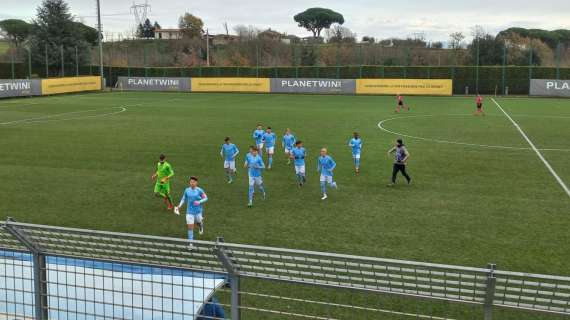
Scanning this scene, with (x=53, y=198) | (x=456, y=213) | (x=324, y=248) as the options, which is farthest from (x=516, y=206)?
(x=53, y=198)

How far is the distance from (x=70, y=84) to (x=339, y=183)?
1927 inches

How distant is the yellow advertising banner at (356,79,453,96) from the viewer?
57938 mm

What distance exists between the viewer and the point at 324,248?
12.4 m

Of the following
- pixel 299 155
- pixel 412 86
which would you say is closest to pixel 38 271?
pixel 299 155

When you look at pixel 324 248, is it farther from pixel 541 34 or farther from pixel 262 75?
pixel 541 34

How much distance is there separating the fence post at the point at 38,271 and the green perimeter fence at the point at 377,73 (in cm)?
5948

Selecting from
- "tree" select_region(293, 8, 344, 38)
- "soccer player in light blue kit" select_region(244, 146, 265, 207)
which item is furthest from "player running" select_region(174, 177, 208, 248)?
"tree" select_region(293, 8, 344, 38)

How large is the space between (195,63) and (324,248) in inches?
3170

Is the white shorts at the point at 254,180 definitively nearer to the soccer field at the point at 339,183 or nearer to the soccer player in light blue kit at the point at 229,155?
the soccer field at the point at 339,183

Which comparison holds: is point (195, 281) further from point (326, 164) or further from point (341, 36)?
point (341, 36)

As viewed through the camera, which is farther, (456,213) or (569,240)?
(456,213)

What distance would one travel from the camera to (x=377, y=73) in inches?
2586

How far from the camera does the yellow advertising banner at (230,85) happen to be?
62.6 meters

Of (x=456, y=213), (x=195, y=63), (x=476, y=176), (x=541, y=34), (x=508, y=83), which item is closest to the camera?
(x=456, y=213)
